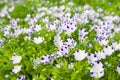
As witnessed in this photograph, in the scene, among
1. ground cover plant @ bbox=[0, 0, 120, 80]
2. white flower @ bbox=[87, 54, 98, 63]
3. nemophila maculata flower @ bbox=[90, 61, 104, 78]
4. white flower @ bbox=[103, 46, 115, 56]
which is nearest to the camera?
nemophila maculata flower @ bbox=[90, 61, 104, 78]

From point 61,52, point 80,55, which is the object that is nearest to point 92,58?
point 80,55

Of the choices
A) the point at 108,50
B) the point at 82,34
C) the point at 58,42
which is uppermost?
the point at 82,34

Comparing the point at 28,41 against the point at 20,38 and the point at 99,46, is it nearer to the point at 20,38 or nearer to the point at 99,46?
the point at 20,38

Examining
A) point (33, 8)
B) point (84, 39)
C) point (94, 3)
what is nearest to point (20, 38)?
point (84, 39)

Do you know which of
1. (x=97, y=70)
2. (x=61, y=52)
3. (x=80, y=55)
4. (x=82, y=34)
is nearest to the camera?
(x=97, y=70)

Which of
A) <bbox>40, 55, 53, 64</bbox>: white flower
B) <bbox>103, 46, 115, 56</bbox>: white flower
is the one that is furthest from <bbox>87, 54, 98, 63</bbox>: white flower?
<bbox>40, 55, 53, 64</bbox>: white flower

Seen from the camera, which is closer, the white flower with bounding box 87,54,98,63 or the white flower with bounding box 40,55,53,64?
the white flower with bounding box 87,54,98,63

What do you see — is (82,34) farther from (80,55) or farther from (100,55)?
(80,55)

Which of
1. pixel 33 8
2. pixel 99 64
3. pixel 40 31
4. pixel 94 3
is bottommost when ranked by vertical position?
pixel 99 64

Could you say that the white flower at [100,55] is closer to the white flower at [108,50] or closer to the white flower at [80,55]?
the white flower at [108,50]

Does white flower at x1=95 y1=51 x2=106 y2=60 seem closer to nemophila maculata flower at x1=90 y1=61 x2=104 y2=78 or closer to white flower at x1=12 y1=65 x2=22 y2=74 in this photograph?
nemophila maculata flower at x1=90 y1=61 x2=104 y2=78

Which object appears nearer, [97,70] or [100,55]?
[97,70]
